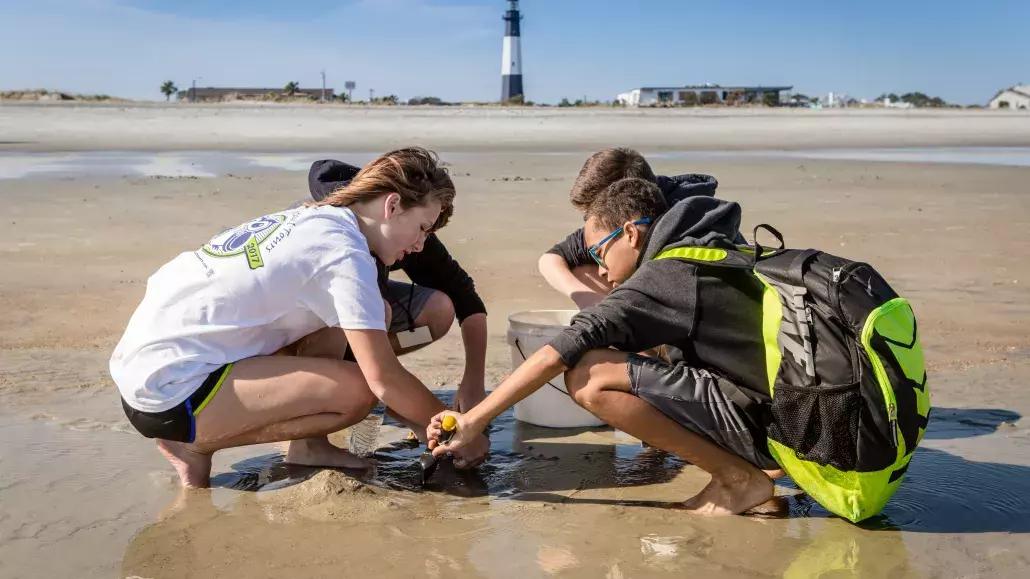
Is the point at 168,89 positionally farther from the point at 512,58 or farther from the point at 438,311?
the point at 438,311

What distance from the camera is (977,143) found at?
84.3 feet

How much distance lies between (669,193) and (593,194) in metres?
0.31

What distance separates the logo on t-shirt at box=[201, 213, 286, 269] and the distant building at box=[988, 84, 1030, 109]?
240 ft

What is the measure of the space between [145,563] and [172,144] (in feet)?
67.9

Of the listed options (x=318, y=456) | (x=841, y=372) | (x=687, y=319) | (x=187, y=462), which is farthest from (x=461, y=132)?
(x=841, y=372)

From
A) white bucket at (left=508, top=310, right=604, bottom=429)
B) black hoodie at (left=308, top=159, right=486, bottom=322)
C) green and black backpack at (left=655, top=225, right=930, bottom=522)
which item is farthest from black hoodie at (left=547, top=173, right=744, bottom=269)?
green and black backpack at (left=655, top=225, right=930, bottom=522)

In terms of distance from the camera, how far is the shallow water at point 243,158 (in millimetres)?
14454

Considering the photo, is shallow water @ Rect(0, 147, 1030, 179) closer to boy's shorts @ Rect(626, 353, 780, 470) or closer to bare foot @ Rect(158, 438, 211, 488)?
bare foot @ Rect(158, 438, 211, 488)

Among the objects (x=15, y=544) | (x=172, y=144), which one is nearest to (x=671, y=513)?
(x=15, y=544)

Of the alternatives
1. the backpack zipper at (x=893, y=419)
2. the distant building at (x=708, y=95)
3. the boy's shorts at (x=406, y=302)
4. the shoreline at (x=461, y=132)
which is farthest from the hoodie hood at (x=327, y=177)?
the distant building at (x=708, y=95)

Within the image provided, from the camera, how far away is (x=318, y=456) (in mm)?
3602

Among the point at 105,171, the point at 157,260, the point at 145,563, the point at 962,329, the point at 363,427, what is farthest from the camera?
the point at 105,171

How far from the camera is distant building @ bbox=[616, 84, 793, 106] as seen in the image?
218 feet

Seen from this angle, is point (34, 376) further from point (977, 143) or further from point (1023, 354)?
point (977, 143)
